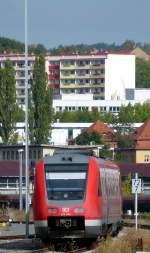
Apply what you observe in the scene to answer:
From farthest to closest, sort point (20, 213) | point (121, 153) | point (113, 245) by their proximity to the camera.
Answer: point (121, 153)
point (20, 213)
point (113, 245)

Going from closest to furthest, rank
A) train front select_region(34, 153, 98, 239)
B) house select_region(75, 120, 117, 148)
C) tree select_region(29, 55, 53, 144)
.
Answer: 1. train front select_region(34, 153, 98, 239)
2. tree select_region(29, 55, 53, 144)
3. house select_region(75, 120, 117, 148)

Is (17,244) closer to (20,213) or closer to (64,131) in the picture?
(20,213)

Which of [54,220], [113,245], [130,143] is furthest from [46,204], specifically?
[130,143]

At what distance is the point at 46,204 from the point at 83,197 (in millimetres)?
1144

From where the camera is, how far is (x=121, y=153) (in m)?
148

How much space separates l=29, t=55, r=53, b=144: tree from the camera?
4717 inches

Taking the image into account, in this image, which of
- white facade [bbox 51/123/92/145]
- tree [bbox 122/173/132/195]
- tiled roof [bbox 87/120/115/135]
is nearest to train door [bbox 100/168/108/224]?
tree [bbox 122/173/132/195]

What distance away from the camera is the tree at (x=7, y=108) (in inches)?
4636

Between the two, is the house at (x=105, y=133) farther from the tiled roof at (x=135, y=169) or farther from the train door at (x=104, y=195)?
the train door at (x=104, y=195)

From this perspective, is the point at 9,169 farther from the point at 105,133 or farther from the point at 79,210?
the point at 79,210

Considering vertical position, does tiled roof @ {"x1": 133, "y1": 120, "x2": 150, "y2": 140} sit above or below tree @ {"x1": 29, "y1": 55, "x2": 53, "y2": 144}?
below

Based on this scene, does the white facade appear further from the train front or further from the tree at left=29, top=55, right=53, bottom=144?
the train front

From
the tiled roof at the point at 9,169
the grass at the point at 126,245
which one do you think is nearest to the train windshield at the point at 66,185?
the grass at the point at 126,245

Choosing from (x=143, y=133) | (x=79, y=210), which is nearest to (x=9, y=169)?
(x=143, y=133)
